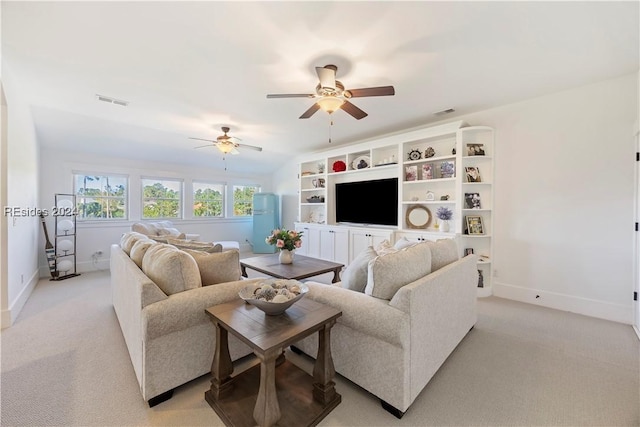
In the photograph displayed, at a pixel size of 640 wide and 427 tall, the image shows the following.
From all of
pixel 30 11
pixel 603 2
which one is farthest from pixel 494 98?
pixel 30 11

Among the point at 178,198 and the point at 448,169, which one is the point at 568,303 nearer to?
the point at 448,169

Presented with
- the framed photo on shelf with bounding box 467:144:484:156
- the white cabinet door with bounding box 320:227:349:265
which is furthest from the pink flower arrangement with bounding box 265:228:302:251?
the framed photo on shelf with bounding box 467:144:484:156

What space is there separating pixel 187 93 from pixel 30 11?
4.48 feet

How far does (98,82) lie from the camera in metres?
2.95

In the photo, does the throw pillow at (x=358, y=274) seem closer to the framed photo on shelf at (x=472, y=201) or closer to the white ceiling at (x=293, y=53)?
the white ceiling at (x=293, y=53)

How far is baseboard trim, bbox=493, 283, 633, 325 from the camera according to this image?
9.59ft

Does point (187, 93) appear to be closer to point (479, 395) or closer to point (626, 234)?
point (479, 395)

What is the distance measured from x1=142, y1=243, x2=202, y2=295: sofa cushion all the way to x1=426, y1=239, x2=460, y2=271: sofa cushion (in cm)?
195

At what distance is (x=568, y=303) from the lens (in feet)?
10.6

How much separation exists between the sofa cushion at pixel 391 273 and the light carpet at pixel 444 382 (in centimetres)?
72

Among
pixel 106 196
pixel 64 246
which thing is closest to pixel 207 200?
pixel 106 196

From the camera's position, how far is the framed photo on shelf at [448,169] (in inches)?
158

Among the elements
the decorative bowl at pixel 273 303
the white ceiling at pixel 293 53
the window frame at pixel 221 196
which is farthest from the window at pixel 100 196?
the decorative bowl at pixel 273 303

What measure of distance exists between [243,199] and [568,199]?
22.5 feet
